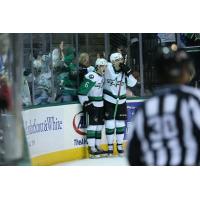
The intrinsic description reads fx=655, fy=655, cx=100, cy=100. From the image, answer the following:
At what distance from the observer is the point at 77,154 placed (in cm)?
507

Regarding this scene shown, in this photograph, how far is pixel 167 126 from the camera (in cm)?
289

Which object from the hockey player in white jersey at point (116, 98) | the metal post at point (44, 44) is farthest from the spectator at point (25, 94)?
the hockey player in white jersey at point (116, 98)

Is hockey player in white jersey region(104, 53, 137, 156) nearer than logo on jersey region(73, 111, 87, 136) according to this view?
Yes

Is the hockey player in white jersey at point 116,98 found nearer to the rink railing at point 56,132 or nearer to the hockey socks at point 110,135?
the hockey socks at point 110,135

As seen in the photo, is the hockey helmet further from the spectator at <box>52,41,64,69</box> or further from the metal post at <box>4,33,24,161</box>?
the metal post at <box>4,33,24,161</box>

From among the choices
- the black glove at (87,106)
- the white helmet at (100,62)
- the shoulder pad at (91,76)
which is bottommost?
the black glove at (87,106)

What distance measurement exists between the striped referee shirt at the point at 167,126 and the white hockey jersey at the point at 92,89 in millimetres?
2098

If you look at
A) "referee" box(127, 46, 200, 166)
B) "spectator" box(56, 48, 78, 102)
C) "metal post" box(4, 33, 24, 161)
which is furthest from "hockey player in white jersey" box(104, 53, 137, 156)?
"referee" box(127, 46, 200, 166)

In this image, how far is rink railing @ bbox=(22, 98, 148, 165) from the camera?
470cm

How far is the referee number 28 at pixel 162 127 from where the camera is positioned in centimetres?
287

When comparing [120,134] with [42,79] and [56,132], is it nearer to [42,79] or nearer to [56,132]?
[56,132]
